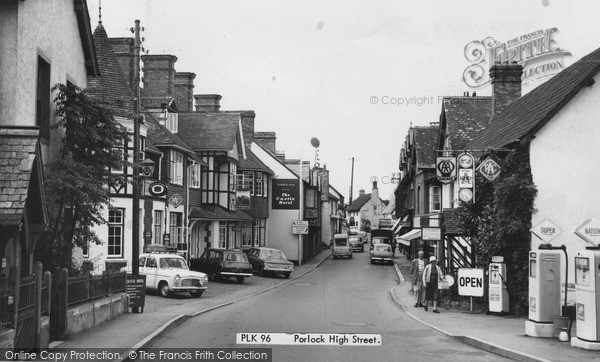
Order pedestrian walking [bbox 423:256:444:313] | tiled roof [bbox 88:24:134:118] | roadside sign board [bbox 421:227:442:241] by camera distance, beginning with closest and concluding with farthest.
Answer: pedestrian walking [bbox 423:256:444:313] → roadside sign board [bbox 421:227:442:241] → tiled roof [bbox 88:24:134:118]

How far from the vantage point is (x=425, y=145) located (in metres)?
51.2

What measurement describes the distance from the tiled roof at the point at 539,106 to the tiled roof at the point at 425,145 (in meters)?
17.1

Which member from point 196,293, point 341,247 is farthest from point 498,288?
point 341,247

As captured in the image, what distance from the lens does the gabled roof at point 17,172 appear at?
37.5 feet

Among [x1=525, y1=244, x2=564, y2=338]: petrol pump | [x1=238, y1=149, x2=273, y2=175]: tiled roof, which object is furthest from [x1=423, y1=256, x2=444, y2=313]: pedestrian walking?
[x1=238, y1=149, x2=273, y2=175]: tiled roof

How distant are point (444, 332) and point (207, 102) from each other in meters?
38.9

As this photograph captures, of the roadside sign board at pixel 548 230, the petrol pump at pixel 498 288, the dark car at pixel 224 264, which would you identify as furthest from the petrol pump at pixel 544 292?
the dark car at pixel 224 264

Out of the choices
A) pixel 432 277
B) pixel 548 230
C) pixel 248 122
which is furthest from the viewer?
pixel 248 122

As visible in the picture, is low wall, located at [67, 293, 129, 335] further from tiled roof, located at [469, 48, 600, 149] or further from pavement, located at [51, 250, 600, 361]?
tiled roof, located at [469, 48, 600, 149]

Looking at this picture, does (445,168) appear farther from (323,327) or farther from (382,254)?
(382,254)

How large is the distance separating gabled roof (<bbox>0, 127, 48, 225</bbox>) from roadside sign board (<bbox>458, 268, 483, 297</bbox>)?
14293 millimetres

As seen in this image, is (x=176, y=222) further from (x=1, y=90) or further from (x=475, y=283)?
(x=1, y=90)

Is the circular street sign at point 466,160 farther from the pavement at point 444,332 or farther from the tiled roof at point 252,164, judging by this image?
the tiled roof at point 252,164

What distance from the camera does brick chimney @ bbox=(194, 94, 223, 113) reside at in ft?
177
